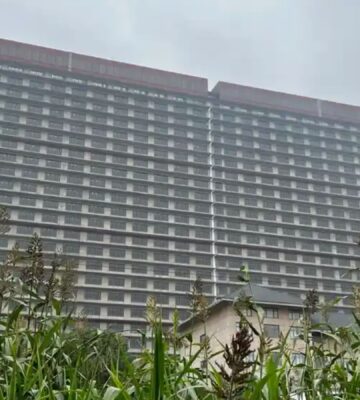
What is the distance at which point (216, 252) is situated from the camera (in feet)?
223

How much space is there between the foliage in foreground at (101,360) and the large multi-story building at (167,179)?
58.3 m

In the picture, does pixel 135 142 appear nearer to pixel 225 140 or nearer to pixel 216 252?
pixel 225 140

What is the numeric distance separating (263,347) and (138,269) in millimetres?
62859

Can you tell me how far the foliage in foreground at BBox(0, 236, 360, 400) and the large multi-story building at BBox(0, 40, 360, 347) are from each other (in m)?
58.3

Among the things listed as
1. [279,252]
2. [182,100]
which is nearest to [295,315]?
[279,252]

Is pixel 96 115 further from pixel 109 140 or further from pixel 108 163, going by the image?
pixel 108 163

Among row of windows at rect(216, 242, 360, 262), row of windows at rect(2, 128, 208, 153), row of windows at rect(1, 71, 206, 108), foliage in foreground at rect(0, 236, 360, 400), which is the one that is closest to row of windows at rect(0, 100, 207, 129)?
row of windows at rect(1, 71, 206, 108)

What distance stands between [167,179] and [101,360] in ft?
226

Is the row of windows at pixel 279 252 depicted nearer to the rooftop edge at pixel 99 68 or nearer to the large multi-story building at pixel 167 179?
the large multi-story building at pixel 167 179

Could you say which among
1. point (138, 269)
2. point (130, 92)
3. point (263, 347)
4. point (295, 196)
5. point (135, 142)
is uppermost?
point (130, 92)

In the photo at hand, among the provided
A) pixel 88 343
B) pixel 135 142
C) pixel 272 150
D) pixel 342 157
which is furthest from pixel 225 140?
pixel 88 343

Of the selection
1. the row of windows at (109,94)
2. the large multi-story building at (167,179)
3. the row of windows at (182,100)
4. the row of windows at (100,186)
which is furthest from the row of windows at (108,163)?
the row of windows at (182,100)

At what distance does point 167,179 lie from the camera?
7144 centimetres

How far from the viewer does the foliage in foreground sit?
6.95 feet
